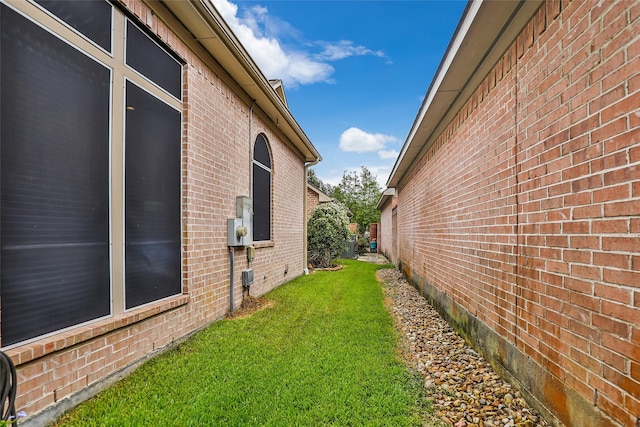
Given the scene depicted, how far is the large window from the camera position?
2137 mm

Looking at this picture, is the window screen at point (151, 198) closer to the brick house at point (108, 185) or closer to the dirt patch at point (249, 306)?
the brick house at point (108, 185)

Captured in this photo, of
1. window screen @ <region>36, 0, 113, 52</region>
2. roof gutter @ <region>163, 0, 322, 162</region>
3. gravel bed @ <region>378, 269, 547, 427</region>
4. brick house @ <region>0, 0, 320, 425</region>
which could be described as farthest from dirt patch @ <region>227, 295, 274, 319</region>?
window screen @ <region>36, 0, 113, 52</region>

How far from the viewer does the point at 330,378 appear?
2.95 m

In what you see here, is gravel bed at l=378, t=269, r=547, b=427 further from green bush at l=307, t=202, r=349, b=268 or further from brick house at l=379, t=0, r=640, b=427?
green bush at l=307, t=202, r=349, b=268

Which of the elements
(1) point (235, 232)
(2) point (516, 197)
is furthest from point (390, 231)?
(2) point (516, 197)

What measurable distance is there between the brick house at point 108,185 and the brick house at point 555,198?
3269mm

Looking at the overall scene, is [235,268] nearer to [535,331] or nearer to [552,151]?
[535,331]

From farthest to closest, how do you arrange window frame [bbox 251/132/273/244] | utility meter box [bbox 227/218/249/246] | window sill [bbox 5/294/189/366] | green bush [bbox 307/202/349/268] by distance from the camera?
green bush [bbox 307/202/349/268]
window frame [bbox 251/132/273/244]
utility meter box [bbox 227/218/249/246]
window sill [bbox 5/294/189/366]

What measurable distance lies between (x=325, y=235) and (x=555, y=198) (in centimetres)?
1000

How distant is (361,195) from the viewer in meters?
31.9

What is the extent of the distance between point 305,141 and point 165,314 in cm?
652

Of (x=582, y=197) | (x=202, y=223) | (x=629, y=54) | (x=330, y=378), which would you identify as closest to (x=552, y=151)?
(x=582, y=197)

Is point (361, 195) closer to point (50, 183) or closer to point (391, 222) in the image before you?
point (391, 222)

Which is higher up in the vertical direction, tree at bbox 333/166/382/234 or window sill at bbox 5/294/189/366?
tree at bbox 333/166/382/234
